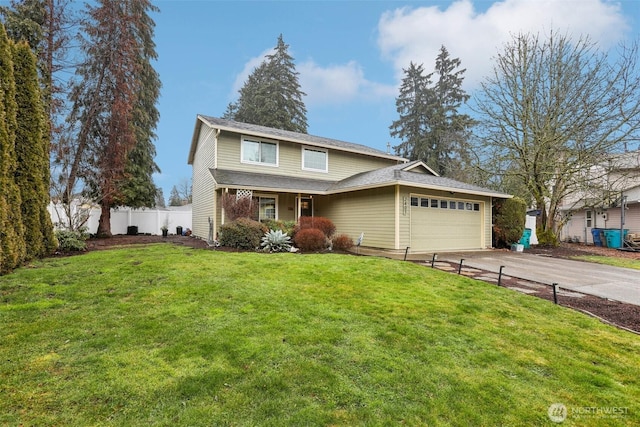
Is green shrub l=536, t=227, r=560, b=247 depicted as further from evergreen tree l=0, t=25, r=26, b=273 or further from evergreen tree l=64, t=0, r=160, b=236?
evergreen tree l=64, t=0, r=160, b=236

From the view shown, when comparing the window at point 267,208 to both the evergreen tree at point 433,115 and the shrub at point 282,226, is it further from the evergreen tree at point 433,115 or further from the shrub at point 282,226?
the evergreen tree at point 433,115

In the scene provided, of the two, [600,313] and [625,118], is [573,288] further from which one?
[625,118]

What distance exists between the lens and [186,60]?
19.6 meters

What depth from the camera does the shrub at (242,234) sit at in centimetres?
1041

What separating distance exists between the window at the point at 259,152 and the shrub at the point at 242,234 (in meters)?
4.67

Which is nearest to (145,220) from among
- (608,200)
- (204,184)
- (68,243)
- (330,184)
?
(204,184)

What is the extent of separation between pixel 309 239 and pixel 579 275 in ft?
26.2

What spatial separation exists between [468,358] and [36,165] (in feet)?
35.1

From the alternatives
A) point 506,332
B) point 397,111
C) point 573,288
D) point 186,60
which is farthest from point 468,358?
point 397,111

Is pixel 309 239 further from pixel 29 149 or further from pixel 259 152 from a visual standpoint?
pixel 29 149

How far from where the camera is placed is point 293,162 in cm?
1540

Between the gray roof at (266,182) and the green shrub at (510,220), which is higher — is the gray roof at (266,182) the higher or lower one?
the higher one

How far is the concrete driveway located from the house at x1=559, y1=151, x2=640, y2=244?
7789 mm

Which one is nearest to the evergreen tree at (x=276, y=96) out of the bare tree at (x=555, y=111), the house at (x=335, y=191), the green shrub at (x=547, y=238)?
the house at (x=335, y=191)
